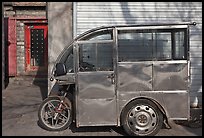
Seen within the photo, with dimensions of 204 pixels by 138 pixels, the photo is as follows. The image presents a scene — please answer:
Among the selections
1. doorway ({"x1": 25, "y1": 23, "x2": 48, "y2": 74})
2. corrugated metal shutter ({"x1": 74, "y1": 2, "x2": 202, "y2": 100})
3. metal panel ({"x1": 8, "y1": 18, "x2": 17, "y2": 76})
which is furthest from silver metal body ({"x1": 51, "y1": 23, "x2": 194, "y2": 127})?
doorway ({"x1": 25, "y1": 23, "x2": 48, "y2": 74})

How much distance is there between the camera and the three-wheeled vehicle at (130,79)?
18.5 ft

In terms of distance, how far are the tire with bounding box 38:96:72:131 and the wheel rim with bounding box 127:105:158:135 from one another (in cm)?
143

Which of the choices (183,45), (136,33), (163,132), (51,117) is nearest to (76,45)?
(136,33)

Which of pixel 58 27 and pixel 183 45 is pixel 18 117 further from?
pixel 183 45

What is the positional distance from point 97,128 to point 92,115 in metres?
0.74

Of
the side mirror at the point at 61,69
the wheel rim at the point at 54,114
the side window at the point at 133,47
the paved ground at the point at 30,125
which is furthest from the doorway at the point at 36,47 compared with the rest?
the side window at the point at 133,47

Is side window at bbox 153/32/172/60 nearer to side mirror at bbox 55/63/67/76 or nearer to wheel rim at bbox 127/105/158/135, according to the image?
wheel rim at bbox 127/105/158/135

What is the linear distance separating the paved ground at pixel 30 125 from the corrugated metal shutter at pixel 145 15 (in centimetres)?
262

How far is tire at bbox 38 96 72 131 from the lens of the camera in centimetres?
605

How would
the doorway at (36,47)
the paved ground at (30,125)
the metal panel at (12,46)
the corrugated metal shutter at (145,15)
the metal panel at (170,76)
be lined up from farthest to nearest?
1. the doorway at (36,47)
2. the metal panel at (12,46)
3. the corrugated metal shutter at (145,15)
4. the paved ground at (30,125)
5. the metal panel at (170,76)

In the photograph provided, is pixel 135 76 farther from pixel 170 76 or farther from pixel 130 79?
pixel 170 76

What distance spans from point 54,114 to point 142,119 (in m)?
2.01

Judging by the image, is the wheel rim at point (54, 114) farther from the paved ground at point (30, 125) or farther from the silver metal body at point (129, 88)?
the silver metal body at point (129, 88)

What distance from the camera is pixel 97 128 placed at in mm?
6309
